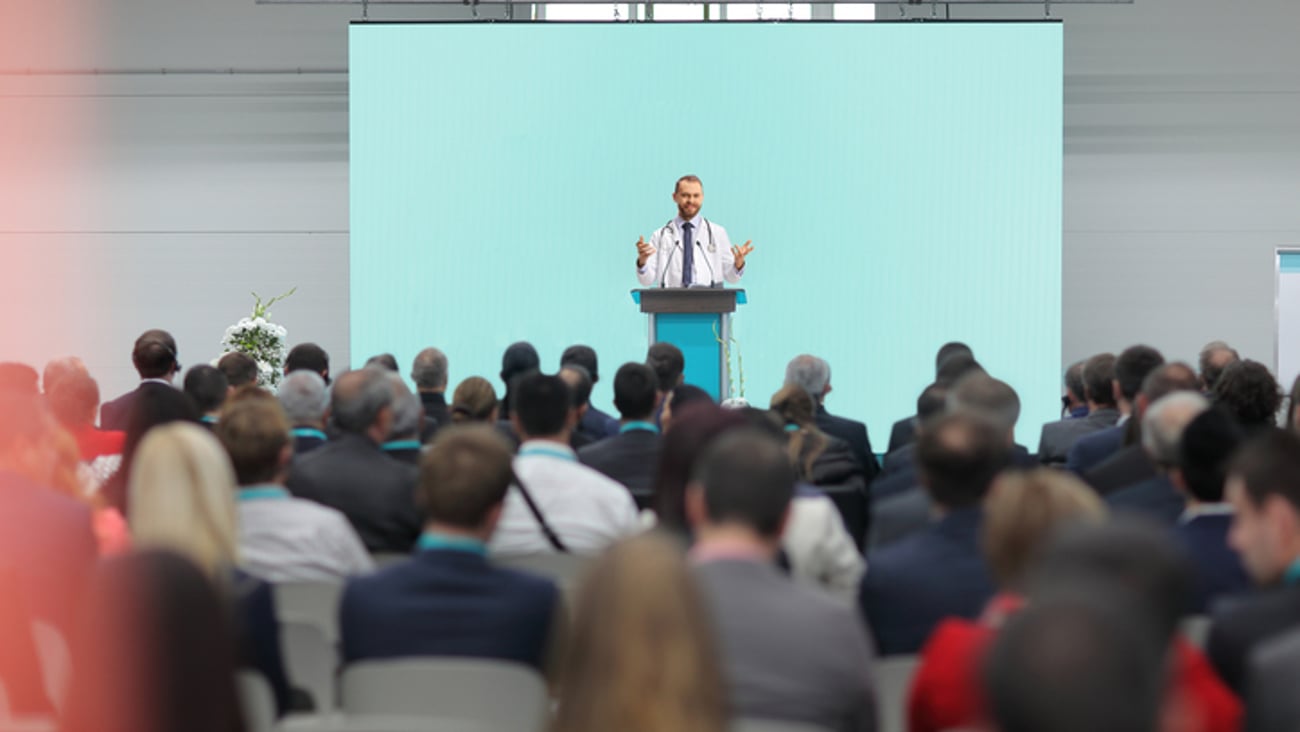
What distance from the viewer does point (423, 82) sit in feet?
34.3

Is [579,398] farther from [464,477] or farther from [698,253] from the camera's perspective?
[698,253]

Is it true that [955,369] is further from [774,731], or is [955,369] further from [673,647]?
[673,647]

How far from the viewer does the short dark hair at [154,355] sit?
19.8 ft

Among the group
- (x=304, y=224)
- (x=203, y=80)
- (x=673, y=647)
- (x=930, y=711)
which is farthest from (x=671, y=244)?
(x=673, y=647)

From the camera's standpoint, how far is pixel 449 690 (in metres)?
2.31

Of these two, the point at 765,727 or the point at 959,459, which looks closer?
the point at 765,727

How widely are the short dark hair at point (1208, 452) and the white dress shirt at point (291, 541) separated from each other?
189cm

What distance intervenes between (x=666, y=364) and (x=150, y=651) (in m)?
4.71

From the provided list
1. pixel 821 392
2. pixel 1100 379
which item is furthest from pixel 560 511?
pixel 1100 379

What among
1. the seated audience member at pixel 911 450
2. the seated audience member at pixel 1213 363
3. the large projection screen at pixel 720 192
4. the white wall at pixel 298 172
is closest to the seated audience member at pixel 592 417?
the seated audience member at pixel 911 450

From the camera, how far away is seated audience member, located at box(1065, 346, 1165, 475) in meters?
4.72

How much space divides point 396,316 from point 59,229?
9.78ft

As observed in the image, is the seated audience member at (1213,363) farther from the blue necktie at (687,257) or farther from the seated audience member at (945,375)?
the blue necktie at (687,257)

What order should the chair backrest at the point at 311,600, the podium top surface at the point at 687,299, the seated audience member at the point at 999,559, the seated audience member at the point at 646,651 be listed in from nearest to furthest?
the seated audience member at the point at 646,651 → the seated audience member at the point at 999,559 → the chair backrest at the point at 311,600 → the podium top surface at the point at 687,299
